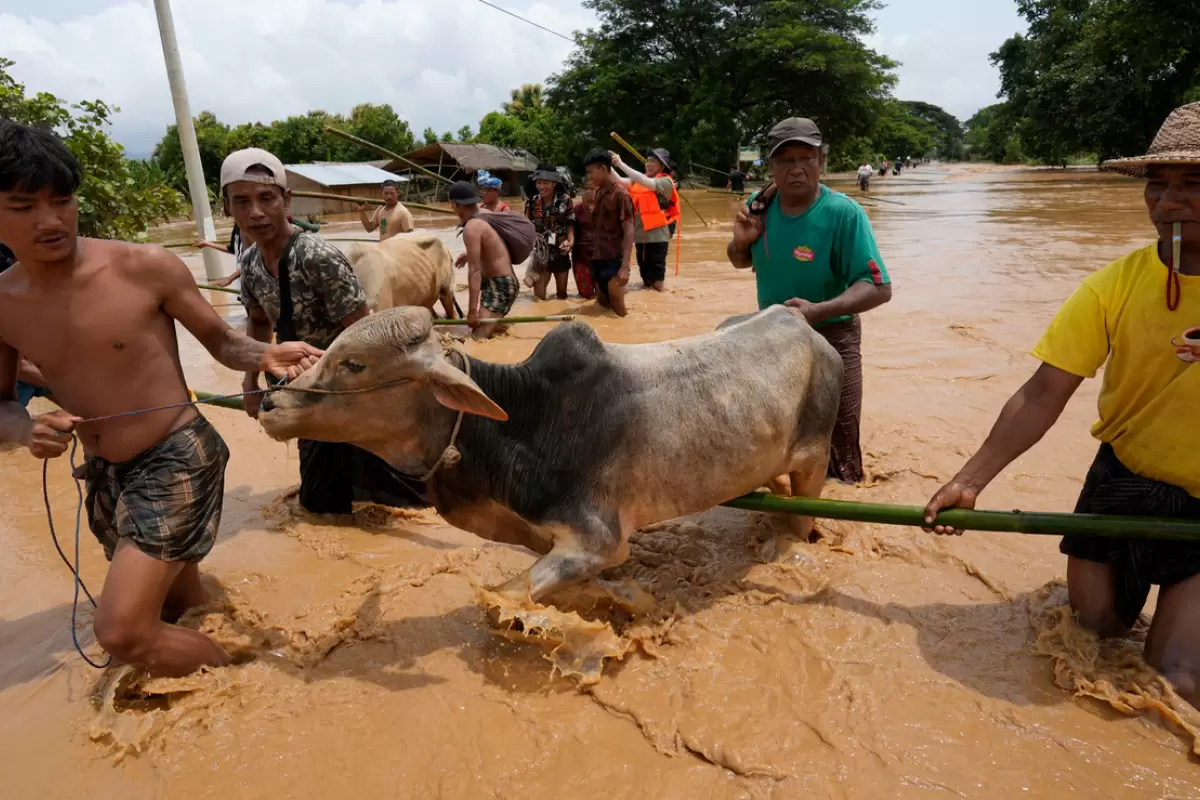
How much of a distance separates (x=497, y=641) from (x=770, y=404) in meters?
1.61

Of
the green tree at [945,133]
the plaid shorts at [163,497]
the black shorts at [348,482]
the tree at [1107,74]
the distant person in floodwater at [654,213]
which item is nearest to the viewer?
the plaid shorts at [163,497]

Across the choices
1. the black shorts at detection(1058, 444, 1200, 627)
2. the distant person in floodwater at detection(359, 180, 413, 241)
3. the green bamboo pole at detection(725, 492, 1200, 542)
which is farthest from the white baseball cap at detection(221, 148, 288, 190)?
the distant person in floodwater at detection(359, 180, 413, 241)

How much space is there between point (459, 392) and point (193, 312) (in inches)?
40.8

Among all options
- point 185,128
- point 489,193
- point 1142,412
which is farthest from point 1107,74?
point 1142,412

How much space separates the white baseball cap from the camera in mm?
3621

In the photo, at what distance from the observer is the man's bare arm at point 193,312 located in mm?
2799

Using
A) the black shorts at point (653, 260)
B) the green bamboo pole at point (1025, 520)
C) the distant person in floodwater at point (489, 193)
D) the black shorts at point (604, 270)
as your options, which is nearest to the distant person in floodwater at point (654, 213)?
the black shorts at point (653, 260)

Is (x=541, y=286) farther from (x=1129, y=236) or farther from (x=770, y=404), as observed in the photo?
(x=1129, y=236)

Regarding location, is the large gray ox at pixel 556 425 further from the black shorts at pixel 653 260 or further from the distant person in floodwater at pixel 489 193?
the black shorts at pixel 653 260

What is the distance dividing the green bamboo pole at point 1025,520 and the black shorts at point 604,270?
654 cm

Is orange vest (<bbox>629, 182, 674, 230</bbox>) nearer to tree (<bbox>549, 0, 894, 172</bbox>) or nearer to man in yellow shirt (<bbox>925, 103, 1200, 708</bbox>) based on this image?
man in yellow shirt (<bbox>925, 103, 1200, 708</bbox>)

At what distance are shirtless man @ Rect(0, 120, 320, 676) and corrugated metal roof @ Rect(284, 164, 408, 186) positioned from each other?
26766 millimetres

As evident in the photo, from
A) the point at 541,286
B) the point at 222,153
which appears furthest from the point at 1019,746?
the point at 222,153

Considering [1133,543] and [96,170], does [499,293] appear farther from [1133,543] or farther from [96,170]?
[1133,543]
